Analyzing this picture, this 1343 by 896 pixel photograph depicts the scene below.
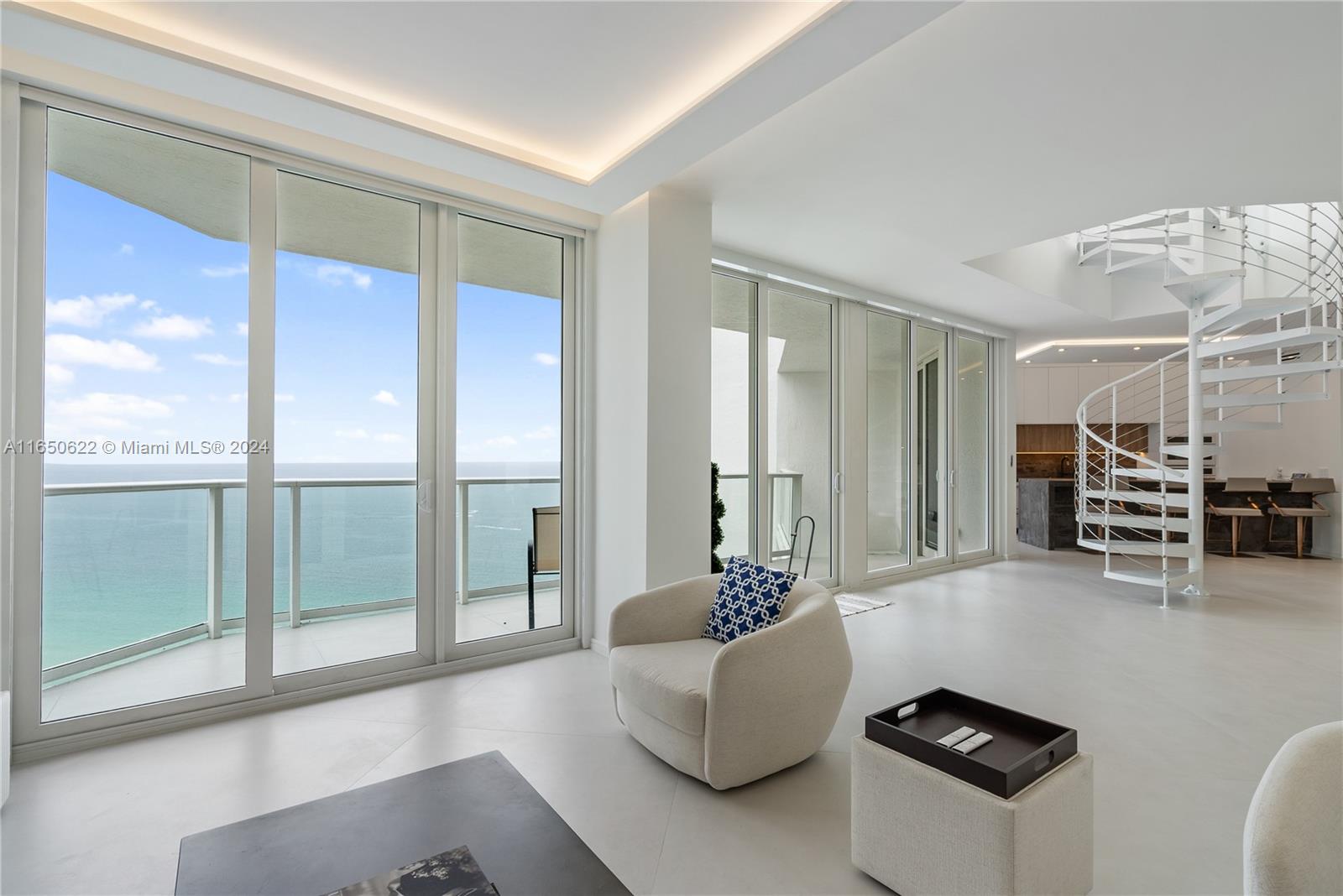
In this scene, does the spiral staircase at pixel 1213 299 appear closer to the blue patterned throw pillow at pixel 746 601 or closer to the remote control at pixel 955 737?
the blue patterned throw pillow at pixel 746 601

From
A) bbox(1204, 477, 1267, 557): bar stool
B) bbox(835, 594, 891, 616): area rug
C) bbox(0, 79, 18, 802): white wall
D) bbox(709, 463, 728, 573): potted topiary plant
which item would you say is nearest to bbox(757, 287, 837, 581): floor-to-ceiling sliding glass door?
bbox(835, 594, 891, 616): area rug

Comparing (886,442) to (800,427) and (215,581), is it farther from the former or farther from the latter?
(215,581)

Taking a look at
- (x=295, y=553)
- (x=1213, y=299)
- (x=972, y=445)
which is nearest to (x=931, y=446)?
(x=972, y=445)

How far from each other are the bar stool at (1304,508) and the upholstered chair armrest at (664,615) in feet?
29.3

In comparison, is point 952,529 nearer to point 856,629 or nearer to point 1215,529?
point 856,629

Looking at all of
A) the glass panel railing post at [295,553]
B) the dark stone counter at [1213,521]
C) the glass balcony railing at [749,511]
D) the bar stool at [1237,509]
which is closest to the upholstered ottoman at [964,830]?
the glass panel railing post at [295,553]

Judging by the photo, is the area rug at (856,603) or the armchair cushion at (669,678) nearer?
the armchair cushion at (669,678)

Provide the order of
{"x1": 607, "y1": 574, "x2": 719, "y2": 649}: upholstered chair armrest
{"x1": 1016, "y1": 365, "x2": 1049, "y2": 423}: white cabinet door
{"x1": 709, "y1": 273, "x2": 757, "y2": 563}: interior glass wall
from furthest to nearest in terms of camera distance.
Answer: {"x1": 1016, "y1": 365, "x2": 1049, "y2": 423}: white cabinet door
{"x1": 709, "y1": 273, "x2": 757, "y2": 563}: interior glass wall
{"x1": 607, "y1": 574, "x2": 719, "y2": 649}: upholstered chair armrest

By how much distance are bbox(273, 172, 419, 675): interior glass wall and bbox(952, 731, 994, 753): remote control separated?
2.95 metres

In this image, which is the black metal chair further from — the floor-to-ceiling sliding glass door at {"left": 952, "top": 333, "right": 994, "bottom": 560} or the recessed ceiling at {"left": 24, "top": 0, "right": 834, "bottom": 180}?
the floor-to-ceiling sliding glass door at {"left": 952, "top": 333, "right": 994, "bottom": 560}

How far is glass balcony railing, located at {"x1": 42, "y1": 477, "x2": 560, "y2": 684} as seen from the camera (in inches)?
111

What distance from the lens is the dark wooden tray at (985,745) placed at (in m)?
1.64

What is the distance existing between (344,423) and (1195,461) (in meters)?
7.02

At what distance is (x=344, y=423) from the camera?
11.5 feet
